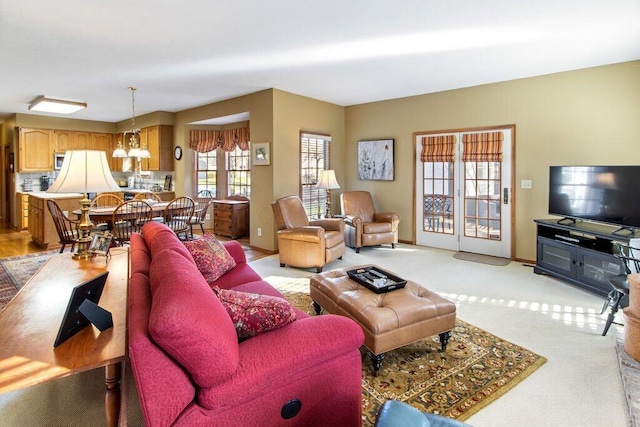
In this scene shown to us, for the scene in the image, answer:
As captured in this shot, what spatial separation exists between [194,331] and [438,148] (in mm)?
5583

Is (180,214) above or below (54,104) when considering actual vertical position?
below

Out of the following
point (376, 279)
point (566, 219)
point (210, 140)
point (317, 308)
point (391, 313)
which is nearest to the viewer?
point (391, 313)

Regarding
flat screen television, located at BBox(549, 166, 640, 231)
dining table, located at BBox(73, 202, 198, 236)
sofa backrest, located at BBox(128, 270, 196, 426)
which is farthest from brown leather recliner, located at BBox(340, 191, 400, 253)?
sofa backrest, located at BBox(128, 270, 196, 426)

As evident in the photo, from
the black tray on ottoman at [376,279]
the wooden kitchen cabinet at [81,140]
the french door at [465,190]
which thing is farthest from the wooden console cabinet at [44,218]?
the french door at [465,190]

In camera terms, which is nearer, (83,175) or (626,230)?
(83,175)

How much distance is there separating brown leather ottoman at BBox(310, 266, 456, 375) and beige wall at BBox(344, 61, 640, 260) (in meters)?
3.42

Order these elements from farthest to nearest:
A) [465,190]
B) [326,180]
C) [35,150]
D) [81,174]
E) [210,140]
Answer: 1. [35,150]
2. [210,140]
3. [326,180]
4. [465,190]
5. [81,174]

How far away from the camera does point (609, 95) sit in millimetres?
4516

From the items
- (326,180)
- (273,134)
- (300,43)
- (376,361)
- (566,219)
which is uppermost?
(300,43)

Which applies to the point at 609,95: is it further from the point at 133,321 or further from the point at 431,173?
the point at 133,321

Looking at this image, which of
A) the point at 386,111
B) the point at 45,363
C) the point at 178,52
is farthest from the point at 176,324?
the point at 386,111

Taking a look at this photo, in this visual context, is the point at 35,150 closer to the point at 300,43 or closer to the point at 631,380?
the point at 300,43

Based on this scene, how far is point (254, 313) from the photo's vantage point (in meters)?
1.64

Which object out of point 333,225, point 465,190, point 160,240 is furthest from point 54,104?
point 465,190
